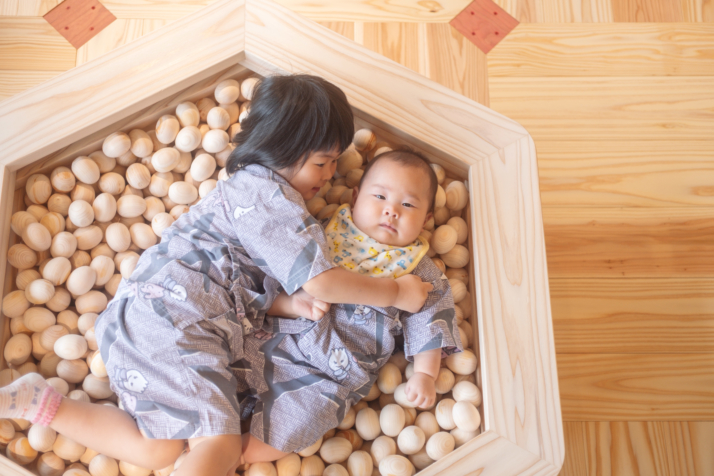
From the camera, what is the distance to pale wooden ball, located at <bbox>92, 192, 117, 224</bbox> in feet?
3.02

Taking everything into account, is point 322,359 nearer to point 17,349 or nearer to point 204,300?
point 204,300

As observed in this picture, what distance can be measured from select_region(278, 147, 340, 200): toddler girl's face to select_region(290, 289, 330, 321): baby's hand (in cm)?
15

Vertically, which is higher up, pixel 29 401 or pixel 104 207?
pixel 104 207

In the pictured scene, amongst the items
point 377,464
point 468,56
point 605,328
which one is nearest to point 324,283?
point 377,464

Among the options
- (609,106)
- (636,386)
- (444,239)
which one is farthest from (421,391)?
(609,106)

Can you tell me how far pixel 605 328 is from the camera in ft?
3.55

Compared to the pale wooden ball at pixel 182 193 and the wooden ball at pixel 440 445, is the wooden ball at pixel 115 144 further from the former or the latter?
the wooden ball at pixel 440 445

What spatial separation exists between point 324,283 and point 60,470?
46 centimetres

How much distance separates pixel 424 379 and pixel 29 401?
52 centimetres

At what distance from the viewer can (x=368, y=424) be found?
0.85 meters

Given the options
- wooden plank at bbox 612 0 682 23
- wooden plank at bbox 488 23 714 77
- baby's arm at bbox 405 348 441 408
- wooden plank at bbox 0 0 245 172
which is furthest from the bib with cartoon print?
wooden plank at bbox 612 0 682 23

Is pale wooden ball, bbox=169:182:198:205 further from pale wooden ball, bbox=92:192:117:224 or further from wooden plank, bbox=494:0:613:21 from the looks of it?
wooden plank, bbox=494:0:613:21

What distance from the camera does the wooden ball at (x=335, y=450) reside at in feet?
2.74

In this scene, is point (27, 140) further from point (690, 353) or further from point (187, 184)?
point (690, 353)
